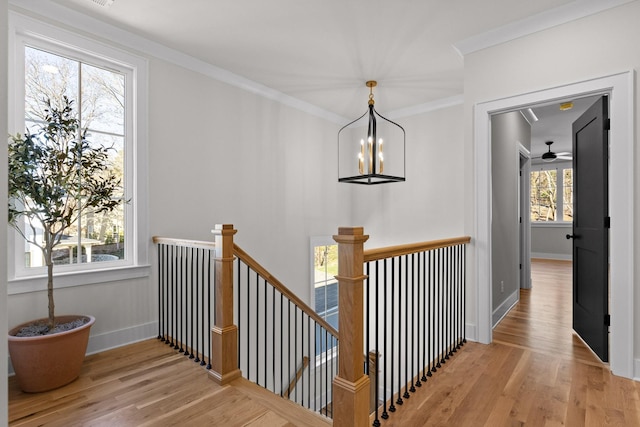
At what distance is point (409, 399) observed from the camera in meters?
2.07

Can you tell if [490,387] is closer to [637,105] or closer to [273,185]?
[637,105]

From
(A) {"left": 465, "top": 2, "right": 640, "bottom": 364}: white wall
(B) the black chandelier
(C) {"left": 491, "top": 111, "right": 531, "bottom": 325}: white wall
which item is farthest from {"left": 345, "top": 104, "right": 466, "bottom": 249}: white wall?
(A) {"left": 465, "top": 2, "right": 640, "bottom": 364}: white wall

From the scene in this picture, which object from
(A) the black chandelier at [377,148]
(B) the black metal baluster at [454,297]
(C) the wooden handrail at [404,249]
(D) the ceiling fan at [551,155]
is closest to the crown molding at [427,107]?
(A) the black chandelier at [377,148]

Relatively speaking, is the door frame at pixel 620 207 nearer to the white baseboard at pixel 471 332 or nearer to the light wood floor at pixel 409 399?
the light wood floor at pixel 409 399

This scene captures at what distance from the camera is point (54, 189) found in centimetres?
216

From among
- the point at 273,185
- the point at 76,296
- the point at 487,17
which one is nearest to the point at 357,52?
the point at 487,17

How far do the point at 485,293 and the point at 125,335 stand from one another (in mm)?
3134

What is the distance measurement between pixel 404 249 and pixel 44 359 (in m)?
2.33

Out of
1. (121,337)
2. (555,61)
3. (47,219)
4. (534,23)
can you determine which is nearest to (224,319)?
(121,337)

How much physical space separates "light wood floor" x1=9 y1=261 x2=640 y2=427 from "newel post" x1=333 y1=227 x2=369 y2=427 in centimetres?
32

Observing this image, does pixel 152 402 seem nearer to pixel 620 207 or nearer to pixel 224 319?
pixel 224 319

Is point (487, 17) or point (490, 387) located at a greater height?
point (487, 17)

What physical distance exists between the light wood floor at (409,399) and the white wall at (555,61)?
49 cm

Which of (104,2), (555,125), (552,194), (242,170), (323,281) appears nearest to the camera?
(104,2)
